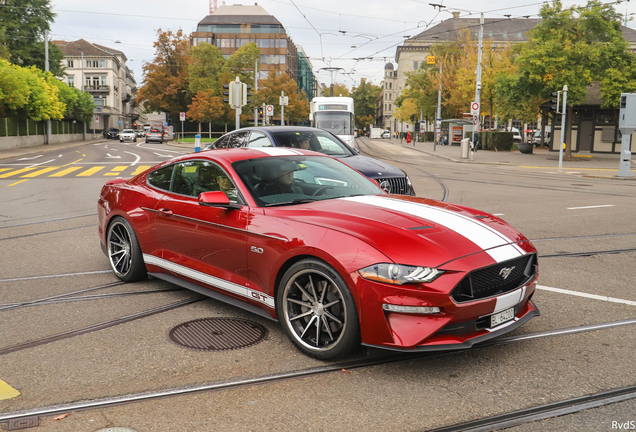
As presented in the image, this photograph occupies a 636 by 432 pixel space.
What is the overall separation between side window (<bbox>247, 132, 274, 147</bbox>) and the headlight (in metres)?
7.91

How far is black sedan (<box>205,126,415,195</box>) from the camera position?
10352 millimetres

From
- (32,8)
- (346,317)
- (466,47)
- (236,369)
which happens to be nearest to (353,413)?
(346,317)

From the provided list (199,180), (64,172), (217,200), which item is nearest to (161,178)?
(199,180)

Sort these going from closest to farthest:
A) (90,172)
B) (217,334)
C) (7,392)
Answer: (7,392) → (217,334) → (90,172)

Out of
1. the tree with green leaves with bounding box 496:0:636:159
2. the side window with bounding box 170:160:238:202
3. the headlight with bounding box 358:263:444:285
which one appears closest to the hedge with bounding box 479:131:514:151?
the tree with green leaves with bounding box 496:0:636:159

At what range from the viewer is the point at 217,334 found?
15.2ft

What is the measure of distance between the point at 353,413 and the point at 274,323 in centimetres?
171

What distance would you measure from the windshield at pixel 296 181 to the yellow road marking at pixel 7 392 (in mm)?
2095

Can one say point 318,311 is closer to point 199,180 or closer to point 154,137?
point 199,180

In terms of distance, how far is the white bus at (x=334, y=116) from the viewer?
28984mm

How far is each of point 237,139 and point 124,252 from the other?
6.41 m

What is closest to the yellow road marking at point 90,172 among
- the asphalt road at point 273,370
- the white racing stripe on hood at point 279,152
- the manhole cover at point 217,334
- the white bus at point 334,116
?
the white bus at point 334,116

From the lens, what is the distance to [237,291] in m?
4.67

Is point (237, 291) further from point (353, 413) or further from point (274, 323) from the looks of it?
point (353, 413)
